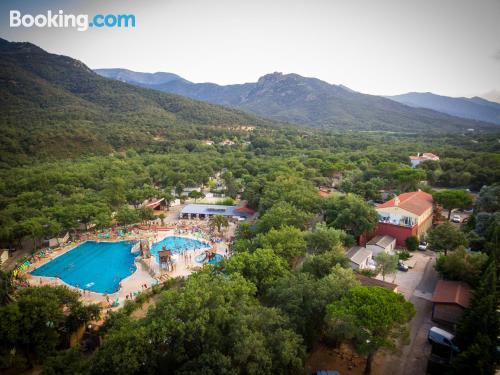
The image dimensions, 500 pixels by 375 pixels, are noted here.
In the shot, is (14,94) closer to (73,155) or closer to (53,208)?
(73,155)

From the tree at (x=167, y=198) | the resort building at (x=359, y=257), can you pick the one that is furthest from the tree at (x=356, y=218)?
the tree at (x=167, y=198)

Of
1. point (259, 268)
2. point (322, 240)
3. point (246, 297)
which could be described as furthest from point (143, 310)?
point (322, 240)

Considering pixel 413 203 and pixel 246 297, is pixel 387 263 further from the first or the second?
pixel 413 203

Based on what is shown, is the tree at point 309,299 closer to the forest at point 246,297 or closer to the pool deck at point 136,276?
the forest at point 246,297

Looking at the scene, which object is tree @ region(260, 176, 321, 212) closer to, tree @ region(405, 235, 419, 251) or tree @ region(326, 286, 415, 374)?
tree @ region(405, 235, 419, 251)

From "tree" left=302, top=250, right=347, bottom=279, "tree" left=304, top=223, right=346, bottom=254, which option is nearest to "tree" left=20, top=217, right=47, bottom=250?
"tree" left=304, top=223, right=346, bottom=254

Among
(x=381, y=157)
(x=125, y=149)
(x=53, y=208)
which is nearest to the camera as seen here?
(x=53, y=208)

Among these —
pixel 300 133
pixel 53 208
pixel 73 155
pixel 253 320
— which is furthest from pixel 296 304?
pixel 300 133
